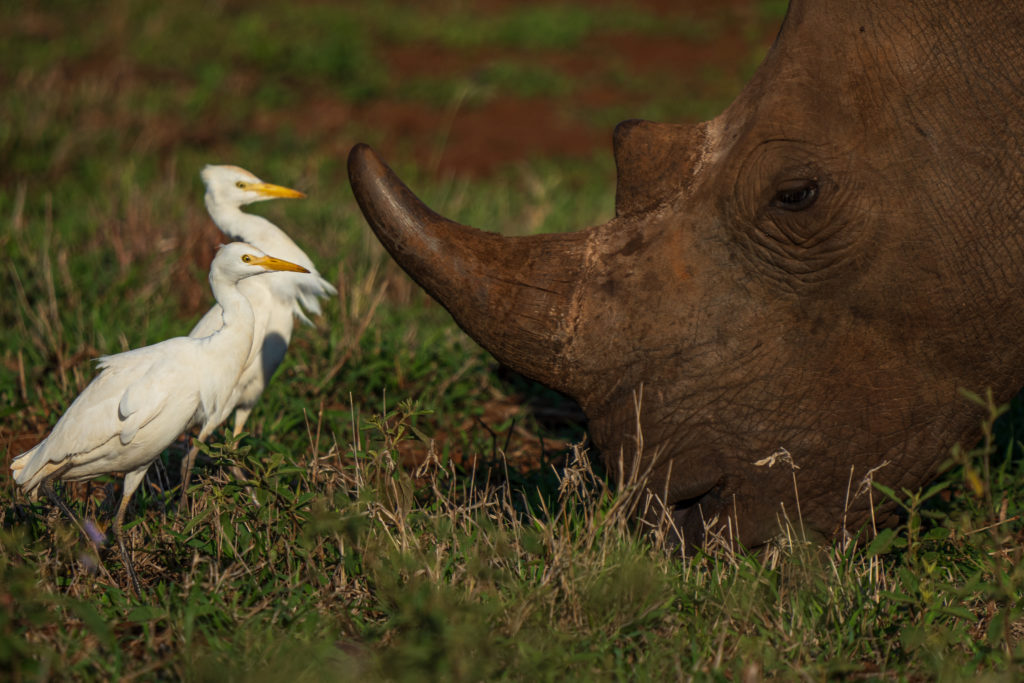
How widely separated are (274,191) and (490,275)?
1387 mm

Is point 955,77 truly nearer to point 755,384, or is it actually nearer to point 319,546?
Answer: point 755,384

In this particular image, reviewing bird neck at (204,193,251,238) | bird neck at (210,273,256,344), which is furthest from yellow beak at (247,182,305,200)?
bird neck at (210,273,256,344)

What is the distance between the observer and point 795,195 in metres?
2.91

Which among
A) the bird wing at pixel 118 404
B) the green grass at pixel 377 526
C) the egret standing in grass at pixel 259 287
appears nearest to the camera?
the green grass at pixel 377 526

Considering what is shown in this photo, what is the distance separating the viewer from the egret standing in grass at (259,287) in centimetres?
388

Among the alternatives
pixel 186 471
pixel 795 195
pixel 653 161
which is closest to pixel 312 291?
pixel 186 471

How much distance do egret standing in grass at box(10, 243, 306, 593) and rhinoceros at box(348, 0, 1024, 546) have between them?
671 mm

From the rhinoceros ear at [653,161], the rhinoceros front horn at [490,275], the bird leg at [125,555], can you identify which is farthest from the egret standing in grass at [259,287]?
the rhinoceros ear at [653,161]

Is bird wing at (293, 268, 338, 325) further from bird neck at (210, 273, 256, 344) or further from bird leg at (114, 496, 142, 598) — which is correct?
bird leg at (114, 496, 142, 598)

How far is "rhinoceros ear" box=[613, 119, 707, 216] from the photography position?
3.06 metres

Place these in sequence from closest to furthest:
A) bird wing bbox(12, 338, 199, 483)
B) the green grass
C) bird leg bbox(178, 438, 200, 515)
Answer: the green grass → bird wing bbox(12, 338, 199, 483) → bird leg bbox(178, 438, 200, 515)

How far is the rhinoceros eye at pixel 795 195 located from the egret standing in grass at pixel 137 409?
55.4 inches

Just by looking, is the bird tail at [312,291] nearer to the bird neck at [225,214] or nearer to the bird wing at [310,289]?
the bird wing at [310,289]

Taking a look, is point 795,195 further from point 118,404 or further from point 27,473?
point 27,473
